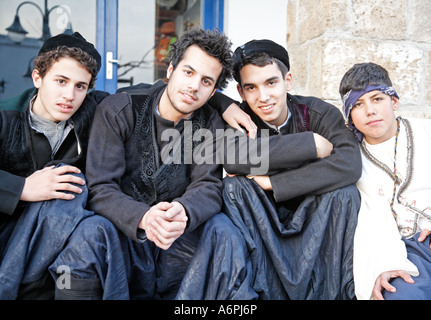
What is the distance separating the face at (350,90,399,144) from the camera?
6.22 feet

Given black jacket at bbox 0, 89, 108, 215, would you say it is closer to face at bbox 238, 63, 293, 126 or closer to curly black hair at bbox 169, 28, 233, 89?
curly black hair at bbox 169, 28, 233, 89

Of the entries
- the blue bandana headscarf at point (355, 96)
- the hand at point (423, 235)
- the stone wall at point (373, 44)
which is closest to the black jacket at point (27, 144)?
the blue bandana headscarf at point (355, 96)

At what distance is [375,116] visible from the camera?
1.89 m

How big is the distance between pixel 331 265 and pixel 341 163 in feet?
1.59

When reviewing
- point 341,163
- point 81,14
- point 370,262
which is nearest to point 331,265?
point 370,262

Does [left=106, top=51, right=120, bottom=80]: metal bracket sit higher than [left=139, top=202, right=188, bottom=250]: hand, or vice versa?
[left=106, top=51, right=120, bottom=80]: metal bracket

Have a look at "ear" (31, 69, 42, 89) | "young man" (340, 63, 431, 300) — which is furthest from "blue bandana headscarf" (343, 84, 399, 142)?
"ear" (31, 69, 42, 89)

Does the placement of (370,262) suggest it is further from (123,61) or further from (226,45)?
(123,61)

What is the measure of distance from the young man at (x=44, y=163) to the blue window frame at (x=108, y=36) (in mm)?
1525

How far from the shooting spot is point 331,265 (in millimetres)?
1711

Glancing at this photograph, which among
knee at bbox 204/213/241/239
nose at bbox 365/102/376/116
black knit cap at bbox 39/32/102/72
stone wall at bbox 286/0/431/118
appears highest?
stone wall at bbox 286/0/431/118

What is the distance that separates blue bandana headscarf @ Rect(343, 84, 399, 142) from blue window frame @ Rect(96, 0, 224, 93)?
1.95 meters

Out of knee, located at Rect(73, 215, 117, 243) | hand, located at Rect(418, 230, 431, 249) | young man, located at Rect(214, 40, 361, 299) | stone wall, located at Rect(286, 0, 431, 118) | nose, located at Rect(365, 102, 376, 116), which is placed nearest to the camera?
knee, located at Rect(73, 215, 117, 243)

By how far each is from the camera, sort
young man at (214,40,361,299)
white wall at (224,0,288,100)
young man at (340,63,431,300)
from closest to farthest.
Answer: young man at (340,63,431,300)
young man at (214,40,361,299)
white wall at (224,0,288,100)
